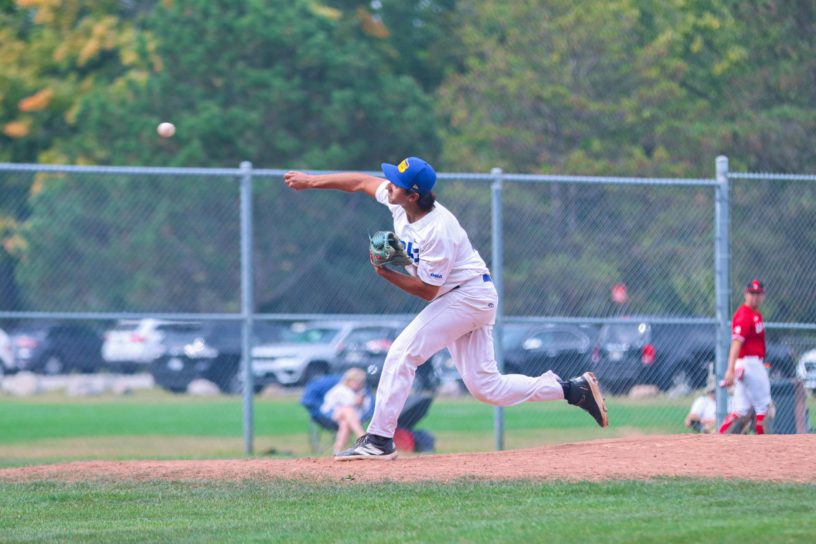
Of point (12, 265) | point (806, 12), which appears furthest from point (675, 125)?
point (12, 265)

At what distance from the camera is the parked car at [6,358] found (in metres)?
21.6

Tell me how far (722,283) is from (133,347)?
10.7m

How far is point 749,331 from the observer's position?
34.5 ft

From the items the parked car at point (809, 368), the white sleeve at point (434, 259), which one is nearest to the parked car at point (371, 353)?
the parked car at point (809, 368)

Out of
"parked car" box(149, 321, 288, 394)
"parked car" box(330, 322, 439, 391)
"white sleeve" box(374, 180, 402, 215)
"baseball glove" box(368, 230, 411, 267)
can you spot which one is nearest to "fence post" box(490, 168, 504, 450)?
"parked car" box(330, 322, 439, 391)

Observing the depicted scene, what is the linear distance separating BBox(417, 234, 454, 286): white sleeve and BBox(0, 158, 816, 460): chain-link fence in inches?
125

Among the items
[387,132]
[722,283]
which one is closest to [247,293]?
[722,283]

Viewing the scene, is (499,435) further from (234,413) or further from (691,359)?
(234,413)

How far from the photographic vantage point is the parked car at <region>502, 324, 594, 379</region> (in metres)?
11.9

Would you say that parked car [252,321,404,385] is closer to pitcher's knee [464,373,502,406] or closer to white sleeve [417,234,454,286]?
pitcher's knee [464,373,502,406]

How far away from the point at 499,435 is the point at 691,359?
227 centimetres

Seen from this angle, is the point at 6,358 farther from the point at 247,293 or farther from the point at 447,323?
the point at 447,323

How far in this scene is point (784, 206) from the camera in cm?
1271

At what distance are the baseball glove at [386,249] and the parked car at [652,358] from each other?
4.70 metres
